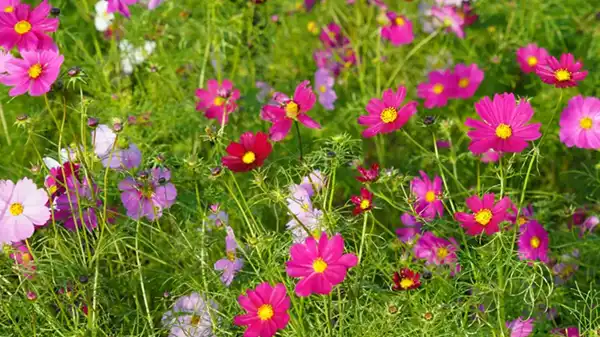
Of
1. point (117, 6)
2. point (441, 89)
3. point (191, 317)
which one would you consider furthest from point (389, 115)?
point (441, 89)

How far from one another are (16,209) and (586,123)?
1.05 m

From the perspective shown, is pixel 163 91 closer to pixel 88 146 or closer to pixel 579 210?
pixel 88 146

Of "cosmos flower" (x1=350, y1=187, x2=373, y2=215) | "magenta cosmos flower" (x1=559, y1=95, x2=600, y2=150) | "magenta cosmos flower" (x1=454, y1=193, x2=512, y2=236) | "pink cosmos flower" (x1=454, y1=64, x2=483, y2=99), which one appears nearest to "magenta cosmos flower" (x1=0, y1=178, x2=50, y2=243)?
"cosmos flower" (x1=350, y1=187, x2=373, y2=215)

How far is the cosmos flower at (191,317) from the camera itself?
1.57 meters

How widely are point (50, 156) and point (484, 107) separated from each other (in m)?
0.84

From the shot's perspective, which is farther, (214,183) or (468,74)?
(468,74)

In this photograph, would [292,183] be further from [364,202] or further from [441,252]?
[441,252]

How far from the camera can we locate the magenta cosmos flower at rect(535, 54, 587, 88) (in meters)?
1.43

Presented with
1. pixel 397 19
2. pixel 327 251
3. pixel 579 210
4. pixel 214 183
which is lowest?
pixel 579 210

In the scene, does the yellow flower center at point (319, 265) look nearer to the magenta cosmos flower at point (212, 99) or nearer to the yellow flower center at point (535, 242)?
the yellow flower center at point (535, 242)

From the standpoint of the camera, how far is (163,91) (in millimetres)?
2549

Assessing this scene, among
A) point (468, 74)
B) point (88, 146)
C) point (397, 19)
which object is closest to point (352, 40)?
point (397, 19)

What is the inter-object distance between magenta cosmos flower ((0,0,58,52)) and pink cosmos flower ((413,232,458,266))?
29.9 inches

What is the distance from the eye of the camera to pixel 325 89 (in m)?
2.62
